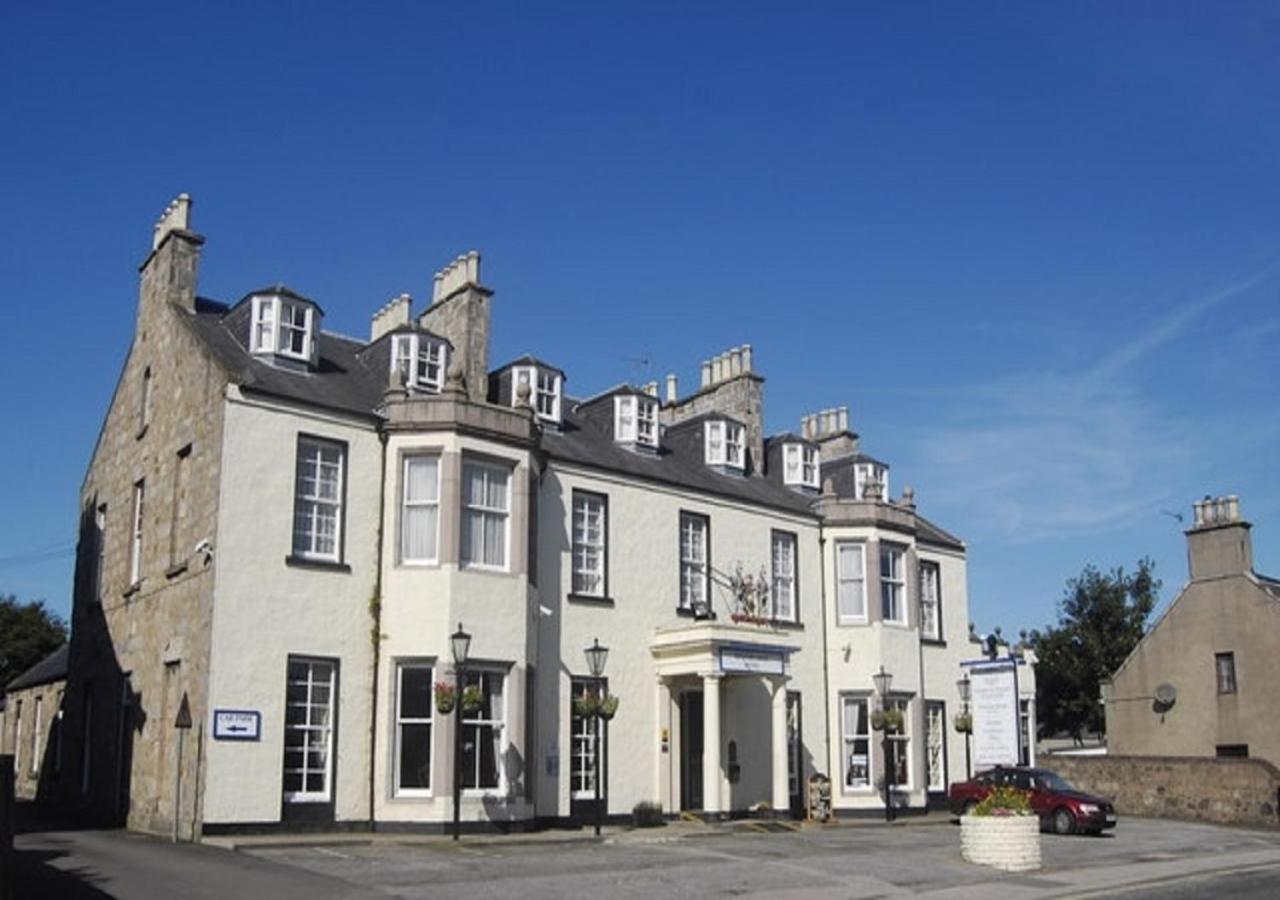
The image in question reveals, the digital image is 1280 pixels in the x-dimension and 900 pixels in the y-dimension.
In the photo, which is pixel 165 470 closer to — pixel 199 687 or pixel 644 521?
pixel 199 687

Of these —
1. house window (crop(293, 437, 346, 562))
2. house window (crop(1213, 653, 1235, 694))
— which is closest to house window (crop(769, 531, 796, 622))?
house window (crop(293, 437, 346, 562))

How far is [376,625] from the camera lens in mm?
24938

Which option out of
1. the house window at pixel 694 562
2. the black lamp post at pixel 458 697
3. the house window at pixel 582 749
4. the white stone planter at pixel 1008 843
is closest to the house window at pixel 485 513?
the black lamp post at pixel 458 697

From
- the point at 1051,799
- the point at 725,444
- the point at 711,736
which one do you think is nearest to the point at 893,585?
the point at 725,444

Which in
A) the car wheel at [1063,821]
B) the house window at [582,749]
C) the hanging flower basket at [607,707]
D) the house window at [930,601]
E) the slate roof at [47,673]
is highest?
the house window at [930,601]

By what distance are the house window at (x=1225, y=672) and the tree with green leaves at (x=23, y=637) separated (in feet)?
160

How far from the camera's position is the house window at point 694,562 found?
31344 millimetres

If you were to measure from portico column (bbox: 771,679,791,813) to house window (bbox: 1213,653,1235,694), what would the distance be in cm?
1759

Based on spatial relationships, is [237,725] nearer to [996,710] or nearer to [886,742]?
[996,710]

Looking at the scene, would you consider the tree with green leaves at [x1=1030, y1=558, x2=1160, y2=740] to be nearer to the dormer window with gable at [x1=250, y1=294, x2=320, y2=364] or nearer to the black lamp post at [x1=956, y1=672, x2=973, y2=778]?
the black lamp post at [x1=956, y1=672, x2=973, y2=778]

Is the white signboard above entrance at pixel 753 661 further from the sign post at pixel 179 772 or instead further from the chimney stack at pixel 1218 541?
the chimney stack at pixel 1218 541

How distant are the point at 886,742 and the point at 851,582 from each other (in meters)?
4.35

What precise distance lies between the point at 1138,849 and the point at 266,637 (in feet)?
58.3

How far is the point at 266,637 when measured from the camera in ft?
76.9
